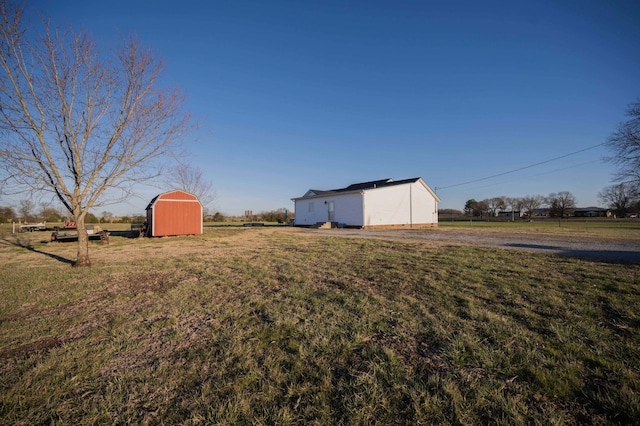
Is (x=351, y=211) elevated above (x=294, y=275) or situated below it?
above

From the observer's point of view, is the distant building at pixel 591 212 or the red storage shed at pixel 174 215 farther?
the distant building at pixel 591 212

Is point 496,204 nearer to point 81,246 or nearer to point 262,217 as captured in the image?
point 262,217

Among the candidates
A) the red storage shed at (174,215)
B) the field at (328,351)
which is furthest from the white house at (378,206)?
the field at (328,351)

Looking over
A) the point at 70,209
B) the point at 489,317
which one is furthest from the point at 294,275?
the point at 70,209

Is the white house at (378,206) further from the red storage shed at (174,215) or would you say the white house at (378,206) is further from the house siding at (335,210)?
the red storage shed at (174,215)

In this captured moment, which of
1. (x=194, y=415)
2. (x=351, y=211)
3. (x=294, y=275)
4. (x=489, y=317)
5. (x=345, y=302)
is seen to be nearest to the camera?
(x=194, y=415)

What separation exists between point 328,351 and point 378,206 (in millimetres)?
21880

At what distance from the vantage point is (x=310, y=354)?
2.74 meters

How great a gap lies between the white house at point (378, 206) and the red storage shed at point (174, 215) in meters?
11.6

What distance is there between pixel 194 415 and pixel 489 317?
351 centimetres

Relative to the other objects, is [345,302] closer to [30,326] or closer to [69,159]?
[30,326]

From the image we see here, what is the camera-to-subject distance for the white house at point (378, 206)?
77.0 ft

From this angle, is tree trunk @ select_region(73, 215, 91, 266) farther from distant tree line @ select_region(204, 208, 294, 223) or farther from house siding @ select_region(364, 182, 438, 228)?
distant tree line @ select_region(204, 208, 294, 223)

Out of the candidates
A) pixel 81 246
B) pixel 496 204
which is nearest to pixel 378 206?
pixel 81 246
